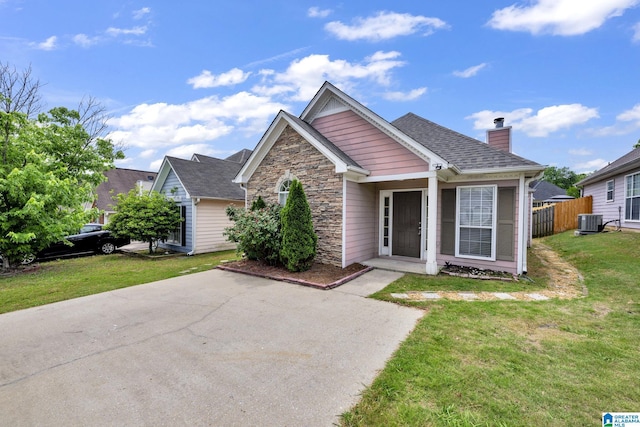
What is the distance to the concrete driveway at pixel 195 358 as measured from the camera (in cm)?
239

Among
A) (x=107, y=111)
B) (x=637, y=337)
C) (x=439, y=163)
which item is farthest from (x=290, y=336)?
(x=107, y=111)

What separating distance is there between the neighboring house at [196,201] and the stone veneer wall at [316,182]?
4984mm

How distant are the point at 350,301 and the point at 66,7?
13.3 m

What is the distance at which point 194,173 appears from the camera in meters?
13.5

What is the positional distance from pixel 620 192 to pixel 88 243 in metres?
25.0

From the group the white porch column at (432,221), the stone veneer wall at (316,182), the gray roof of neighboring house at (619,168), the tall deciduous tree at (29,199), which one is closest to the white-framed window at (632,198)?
the gray roof of neighboring house at (619,168)

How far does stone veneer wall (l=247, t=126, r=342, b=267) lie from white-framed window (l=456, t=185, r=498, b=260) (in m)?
3.49

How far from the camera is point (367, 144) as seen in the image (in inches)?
322

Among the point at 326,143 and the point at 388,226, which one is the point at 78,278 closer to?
the point at 326,143

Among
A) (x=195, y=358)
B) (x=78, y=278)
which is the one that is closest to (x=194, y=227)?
(x=78, y=278)

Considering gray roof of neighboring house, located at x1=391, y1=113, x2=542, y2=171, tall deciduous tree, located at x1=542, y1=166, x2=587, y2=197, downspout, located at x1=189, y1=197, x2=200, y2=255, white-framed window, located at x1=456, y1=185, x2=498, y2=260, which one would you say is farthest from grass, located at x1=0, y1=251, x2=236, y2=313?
tall deciduous tree, located at x1=542, y1=166, x2=587, y2=197

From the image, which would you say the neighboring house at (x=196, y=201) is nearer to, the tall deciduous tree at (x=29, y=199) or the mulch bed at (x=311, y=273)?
the tall deciduous tree at (x=29, y=199)

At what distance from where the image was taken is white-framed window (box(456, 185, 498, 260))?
7371 millimetres

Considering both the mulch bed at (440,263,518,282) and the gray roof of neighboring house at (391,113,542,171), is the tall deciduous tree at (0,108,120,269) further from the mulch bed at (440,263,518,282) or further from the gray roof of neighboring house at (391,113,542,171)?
the mulch bed at (440,263,518,282)
